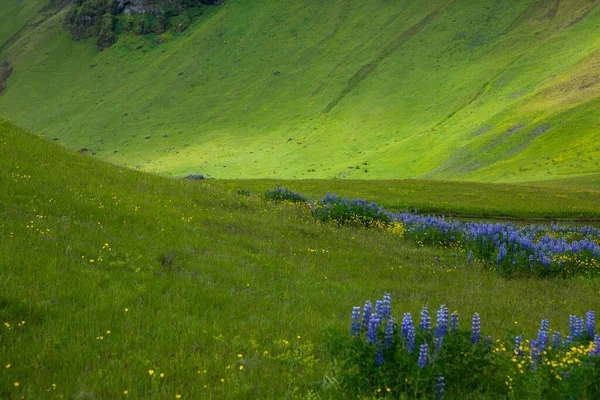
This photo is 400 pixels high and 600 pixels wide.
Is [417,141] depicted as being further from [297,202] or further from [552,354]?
[552,354]

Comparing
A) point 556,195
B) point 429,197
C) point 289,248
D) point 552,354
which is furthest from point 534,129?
point 552,354

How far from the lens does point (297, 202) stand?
2203 cm

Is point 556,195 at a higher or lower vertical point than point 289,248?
lower

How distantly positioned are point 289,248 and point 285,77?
10971cm

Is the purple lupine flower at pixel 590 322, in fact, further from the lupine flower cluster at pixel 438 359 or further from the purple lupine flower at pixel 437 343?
the purple lupine flower at pixel 437 343

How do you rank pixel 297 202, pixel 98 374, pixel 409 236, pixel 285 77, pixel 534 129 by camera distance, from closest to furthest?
pixel 98 374
pixel 409 236
pixel 297 202
pixel 534 129
pixel 285 77

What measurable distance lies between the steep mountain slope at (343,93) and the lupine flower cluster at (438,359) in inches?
1974

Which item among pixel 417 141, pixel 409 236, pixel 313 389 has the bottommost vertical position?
pixel 417 141

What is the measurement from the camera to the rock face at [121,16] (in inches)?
6816

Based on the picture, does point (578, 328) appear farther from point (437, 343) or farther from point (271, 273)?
point (271, 273)

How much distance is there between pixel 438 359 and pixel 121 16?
203 metres

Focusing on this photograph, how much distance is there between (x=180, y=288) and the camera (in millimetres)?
8227

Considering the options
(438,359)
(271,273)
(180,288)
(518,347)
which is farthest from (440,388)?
(271,273)

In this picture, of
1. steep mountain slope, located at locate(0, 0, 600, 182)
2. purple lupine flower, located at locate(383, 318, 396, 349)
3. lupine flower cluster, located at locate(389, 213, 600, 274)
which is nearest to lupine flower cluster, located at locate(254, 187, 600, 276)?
lupine flower cluster, located at locate(389, 213, 600, 274)
